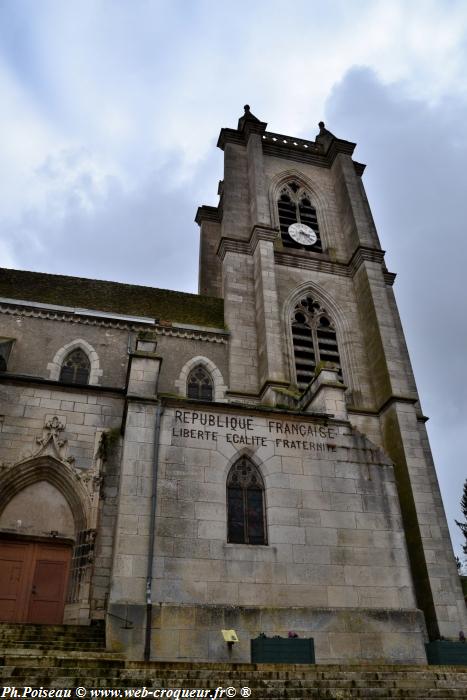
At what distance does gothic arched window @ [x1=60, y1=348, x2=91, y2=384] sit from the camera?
1747 cm

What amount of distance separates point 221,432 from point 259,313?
8.26 metres

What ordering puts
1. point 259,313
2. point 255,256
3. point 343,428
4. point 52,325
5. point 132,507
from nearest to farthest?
point 132,507
point 343,428
point 52,325
point 259,313
point 255,256

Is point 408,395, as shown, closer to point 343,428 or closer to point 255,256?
point 343,428

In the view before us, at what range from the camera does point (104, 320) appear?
1875 cm

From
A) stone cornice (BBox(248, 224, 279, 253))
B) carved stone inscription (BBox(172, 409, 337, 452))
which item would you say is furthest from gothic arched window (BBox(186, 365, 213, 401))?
stone cornice (BBox(248, 224, 279, 253))

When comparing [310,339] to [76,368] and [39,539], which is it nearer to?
[76,368]

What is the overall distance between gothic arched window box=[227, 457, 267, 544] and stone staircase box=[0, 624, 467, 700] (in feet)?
12.7

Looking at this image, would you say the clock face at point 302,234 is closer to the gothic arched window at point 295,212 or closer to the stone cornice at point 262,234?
the gothic arched window at point 295,212

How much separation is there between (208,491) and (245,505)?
91 centimetres

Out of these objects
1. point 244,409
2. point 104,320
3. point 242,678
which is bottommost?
point 242,678

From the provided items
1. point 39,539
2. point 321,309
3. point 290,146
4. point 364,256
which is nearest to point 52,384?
point 39,539

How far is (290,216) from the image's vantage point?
24984 mm

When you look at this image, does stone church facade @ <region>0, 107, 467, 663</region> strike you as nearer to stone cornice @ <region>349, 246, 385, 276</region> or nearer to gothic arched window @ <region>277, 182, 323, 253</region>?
stone cornice @ <region>349, 246, 385, 276</region>

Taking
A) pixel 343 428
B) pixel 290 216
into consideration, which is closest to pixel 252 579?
pixel 343 428
